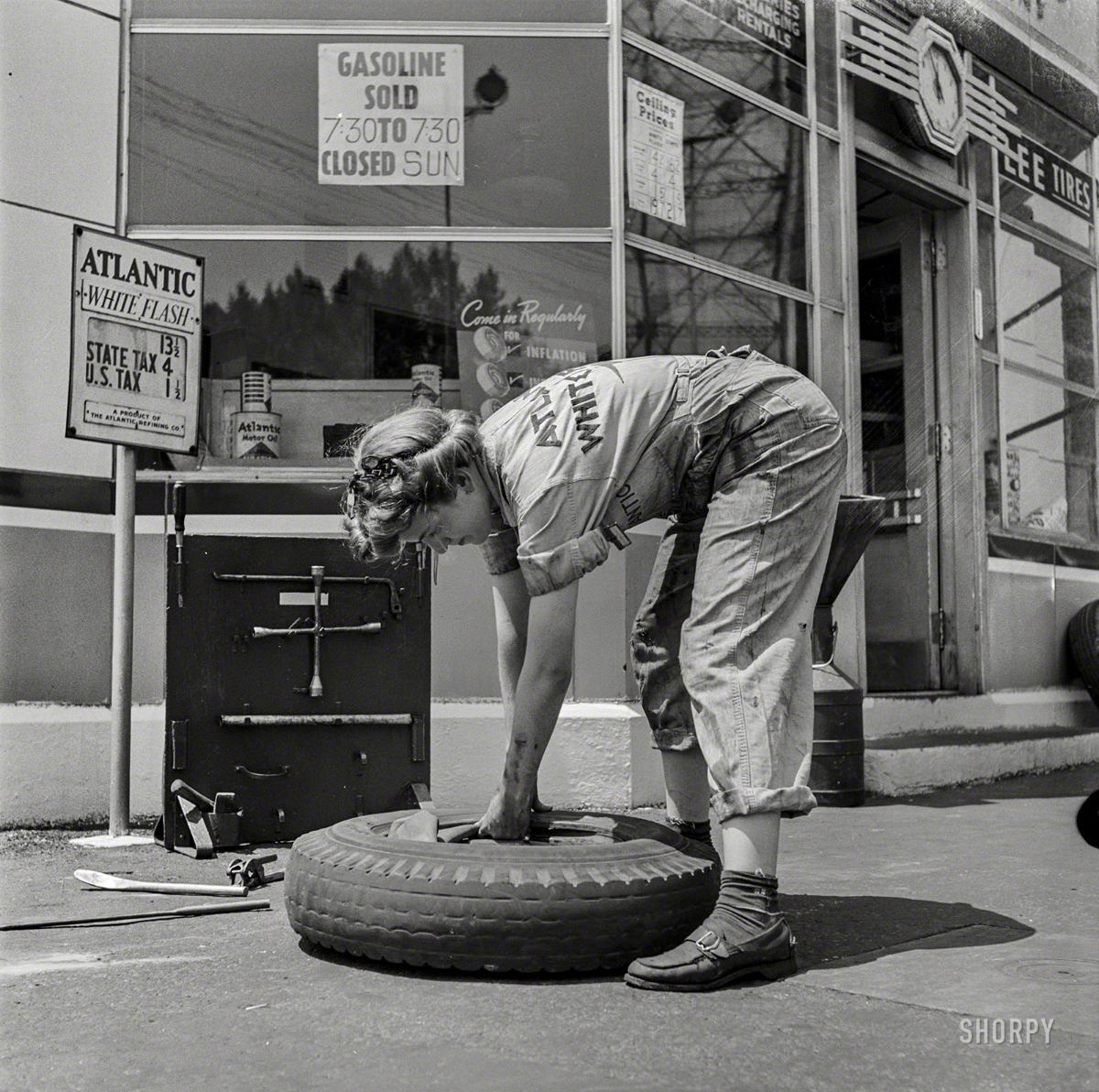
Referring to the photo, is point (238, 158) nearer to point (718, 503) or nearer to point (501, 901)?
point (718, 503)

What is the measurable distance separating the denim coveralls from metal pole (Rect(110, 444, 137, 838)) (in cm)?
240

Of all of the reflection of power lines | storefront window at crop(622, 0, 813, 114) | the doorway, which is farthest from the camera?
the doorway

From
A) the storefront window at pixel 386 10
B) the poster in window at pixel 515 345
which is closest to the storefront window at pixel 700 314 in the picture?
the poster in window at pixel 515 345

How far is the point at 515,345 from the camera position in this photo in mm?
6020

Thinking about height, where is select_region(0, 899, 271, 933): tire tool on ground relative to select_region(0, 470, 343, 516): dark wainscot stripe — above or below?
below

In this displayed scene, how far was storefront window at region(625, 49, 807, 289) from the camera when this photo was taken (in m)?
6.42

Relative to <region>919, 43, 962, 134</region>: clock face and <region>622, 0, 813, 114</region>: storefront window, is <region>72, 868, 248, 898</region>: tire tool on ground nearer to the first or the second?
<region>622, 0, 813, 114</region>: storefront window

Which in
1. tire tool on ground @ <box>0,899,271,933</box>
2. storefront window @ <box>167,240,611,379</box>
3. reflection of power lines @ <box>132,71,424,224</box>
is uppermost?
reflection of power lines @ <box>132,71,424,224</box>

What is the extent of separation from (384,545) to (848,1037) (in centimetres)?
141

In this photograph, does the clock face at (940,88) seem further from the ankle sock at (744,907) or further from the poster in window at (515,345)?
the ankle sock at (744,907)

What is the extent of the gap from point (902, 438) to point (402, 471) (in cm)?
633

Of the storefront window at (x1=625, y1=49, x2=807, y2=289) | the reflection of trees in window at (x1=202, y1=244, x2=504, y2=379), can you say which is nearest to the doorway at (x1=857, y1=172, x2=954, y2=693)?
the storefront window at (x1=625, y1=49, x2=807, y2=289)

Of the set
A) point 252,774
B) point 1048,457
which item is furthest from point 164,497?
point 1048,457

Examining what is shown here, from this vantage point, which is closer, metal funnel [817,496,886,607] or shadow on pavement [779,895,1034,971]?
shadow on pavement [779,895,1034,971]
